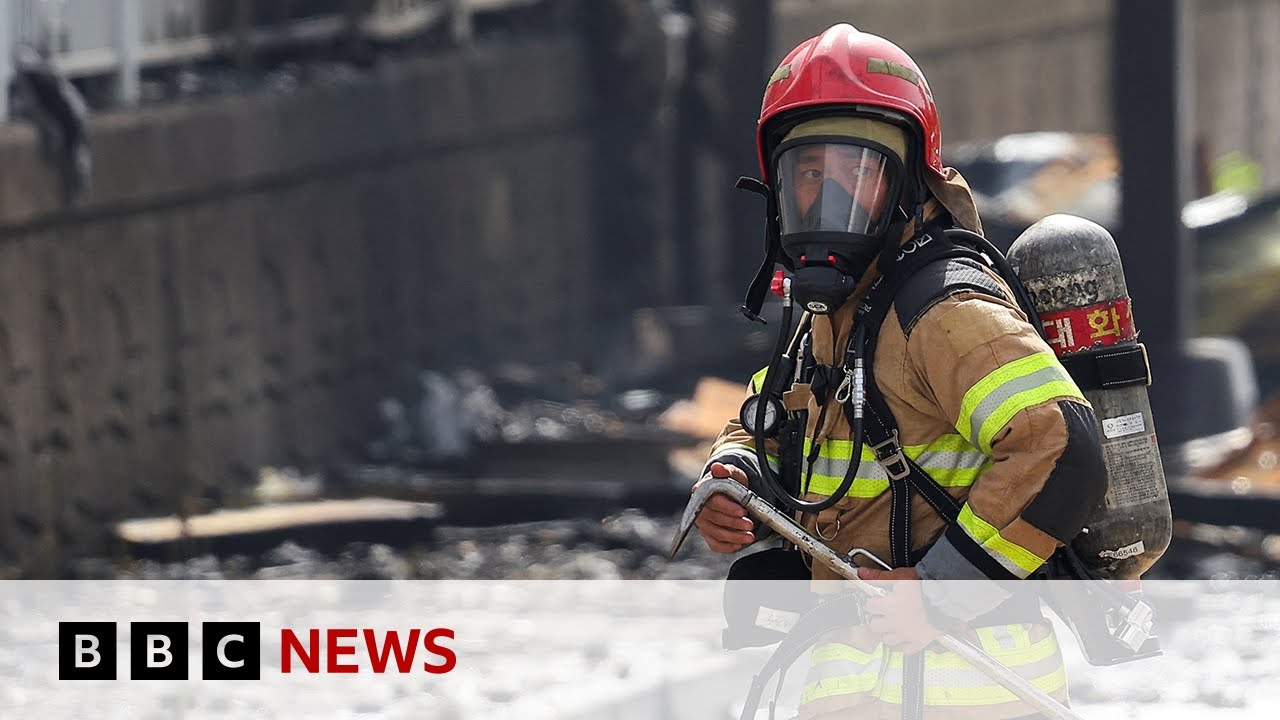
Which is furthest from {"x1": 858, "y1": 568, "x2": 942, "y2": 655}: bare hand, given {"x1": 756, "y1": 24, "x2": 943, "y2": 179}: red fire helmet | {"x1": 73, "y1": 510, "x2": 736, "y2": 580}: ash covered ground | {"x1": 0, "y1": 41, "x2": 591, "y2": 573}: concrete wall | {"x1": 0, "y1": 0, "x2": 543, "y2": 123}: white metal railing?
{"x1": 0, "y1": 0, "x2": 543, "y2": 123}: white metal railing

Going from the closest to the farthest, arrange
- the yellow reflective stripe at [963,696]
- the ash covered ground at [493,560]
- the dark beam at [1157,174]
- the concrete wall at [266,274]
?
the yellow reflective stripe at [963,696]
the ash covered ground at [493,560]
the concrete wall at [266,274]
the dark beam at [1157,174]

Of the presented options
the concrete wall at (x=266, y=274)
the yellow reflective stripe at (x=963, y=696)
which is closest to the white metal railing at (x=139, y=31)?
the concrete wall at (x=266, y=274)

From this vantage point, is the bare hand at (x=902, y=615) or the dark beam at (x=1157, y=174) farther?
the dark beam at (x=1157, y=174)

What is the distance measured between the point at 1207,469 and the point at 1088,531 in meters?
8.81

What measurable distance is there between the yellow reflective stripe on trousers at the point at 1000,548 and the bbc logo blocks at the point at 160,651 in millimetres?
4351

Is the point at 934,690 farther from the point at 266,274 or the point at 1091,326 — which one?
the point at 266,274

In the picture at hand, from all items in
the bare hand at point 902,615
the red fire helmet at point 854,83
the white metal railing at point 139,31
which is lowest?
the white metal railing at point 139,31

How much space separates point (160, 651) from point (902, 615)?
16.2 ft

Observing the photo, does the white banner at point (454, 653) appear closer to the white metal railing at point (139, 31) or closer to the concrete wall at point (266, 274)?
the concrete wall at point (266, 274)

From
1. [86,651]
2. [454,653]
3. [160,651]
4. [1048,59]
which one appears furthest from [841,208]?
[1048,59]

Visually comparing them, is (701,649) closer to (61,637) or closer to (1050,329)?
(61,637)

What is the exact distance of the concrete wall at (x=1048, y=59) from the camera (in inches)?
813

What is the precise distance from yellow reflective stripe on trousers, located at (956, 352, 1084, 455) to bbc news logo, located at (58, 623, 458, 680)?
4.33 meters

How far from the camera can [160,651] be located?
7820mm
